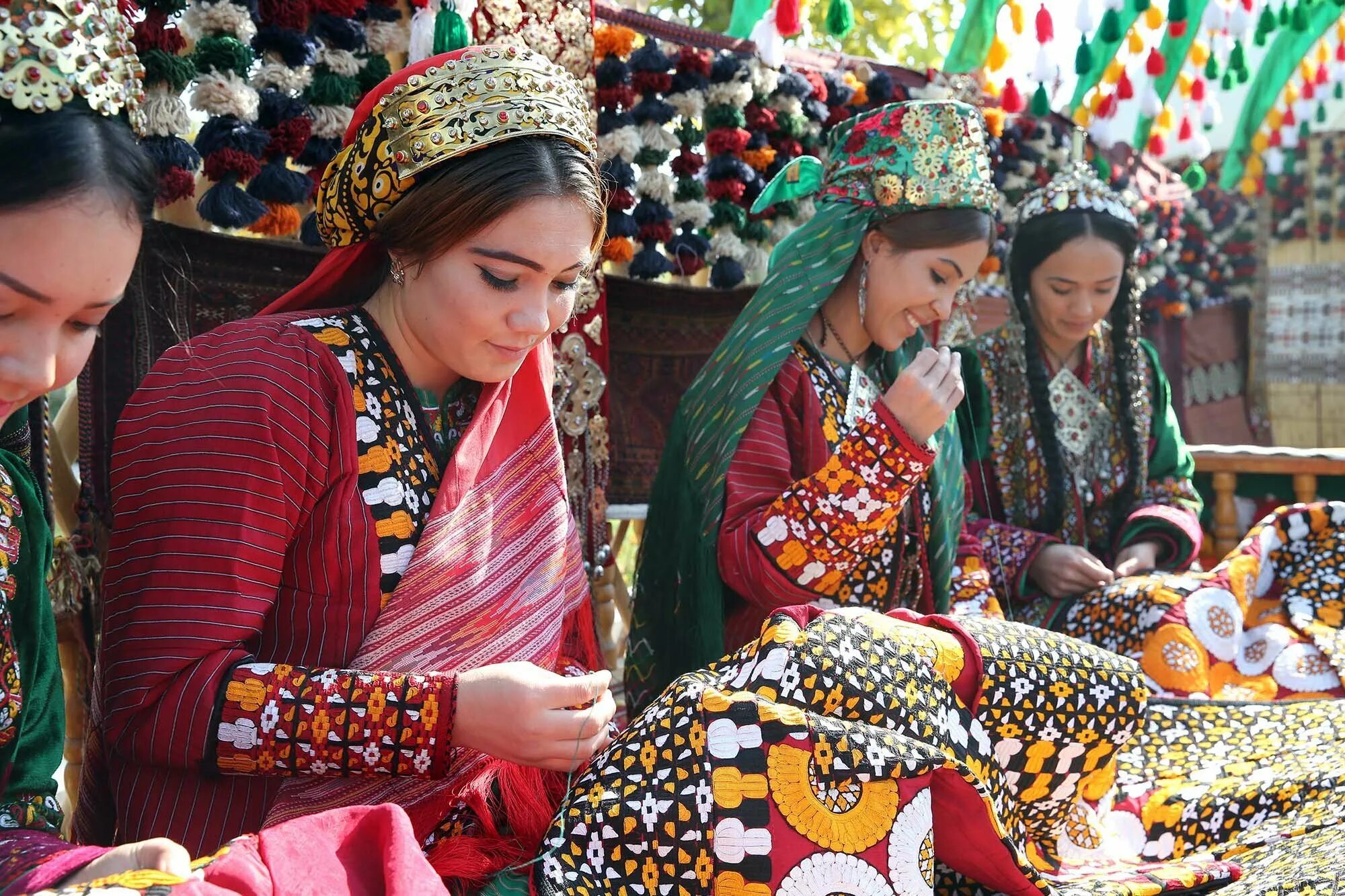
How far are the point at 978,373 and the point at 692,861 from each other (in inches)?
90.7

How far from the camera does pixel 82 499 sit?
90.8 inches

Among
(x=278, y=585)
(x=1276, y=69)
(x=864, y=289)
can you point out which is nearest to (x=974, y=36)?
(x=864, y=289)

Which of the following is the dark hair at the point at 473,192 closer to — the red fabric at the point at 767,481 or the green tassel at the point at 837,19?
the red fabric at the point at 767,481

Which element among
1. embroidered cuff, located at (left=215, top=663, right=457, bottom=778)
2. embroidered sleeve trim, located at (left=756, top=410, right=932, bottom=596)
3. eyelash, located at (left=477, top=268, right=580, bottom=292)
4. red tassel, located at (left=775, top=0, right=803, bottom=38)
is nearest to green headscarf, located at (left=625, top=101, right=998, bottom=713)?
embroidered sleeve trim, located at (left=756, top=410, right=932, bottom=596)

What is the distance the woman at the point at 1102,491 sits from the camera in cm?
304

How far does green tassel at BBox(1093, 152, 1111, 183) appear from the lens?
16.4ft

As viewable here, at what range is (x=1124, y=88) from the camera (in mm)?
4629

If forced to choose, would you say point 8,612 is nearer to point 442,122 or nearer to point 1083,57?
point 442,122

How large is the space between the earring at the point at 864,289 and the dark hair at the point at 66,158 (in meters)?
1.70

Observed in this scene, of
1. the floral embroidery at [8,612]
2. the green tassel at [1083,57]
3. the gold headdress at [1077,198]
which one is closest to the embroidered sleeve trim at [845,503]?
the floral embroidery at [8,612]

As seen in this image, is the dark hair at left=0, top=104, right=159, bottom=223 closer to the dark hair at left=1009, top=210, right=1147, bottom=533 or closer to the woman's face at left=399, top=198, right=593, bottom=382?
the woman's face at left=399, top=198, right=593, bottom=382

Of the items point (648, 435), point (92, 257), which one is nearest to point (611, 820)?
point (92, 257)

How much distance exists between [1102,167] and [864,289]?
2834 millimetres

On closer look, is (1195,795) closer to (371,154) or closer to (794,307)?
(794,307)
